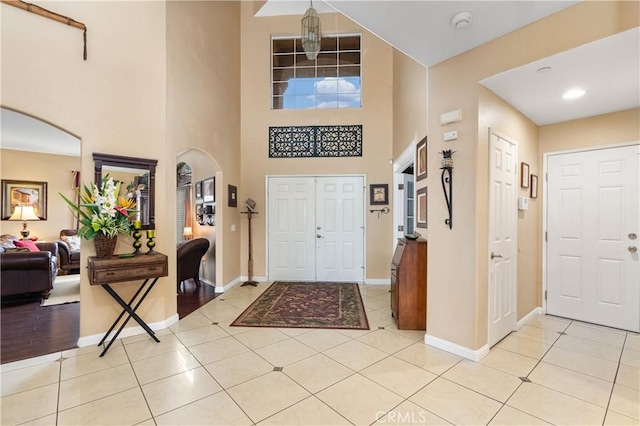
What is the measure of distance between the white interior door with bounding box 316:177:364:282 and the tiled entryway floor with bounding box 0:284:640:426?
93.9 inches

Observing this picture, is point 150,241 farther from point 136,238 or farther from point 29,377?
point 29,377

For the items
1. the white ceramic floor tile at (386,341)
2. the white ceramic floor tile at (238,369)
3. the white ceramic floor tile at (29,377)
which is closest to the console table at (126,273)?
the white ceramic floor tile at (29,377)

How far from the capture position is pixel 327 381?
2.19 m

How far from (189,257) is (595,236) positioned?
5.65 m

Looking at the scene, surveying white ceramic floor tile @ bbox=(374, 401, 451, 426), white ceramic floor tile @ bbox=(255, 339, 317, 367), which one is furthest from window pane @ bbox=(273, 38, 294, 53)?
white ceramic floor tile @ bbox=(374, 401, 451, 426)

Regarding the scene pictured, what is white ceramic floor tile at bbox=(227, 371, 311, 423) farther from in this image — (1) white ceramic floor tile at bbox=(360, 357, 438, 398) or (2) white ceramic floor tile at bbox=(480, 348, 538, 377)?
(2) white ceramic floor tile at bbox=(480, 348, 538, 377)

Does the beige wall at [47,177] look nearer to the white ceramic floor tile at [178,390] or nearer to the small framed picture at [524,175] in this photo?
the white ceramic floor tile at [178,390]

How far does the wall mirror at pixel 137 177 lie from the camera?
2.90m

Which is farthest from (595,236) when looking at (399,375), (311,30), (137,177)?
(137,177)

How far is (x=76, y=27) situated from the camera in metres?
2.71

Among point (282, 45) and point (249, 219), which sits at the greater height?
point (282, 45)

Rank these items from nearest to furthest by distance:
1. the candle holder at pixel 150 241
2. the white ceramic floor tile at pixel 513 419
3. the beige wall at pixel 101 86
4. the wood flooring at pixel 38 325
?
the white ceramic floor tile at pixel 513 419, the beige wall at pixel 101 86, the wood flooring at pixel 38 325, the candle holder at pixel 150 241

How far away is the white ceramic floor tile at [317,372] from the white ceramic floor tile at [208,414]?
51 centimetres

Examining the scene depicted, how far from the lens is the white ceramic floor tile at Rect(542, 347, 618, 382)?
2.29 m
